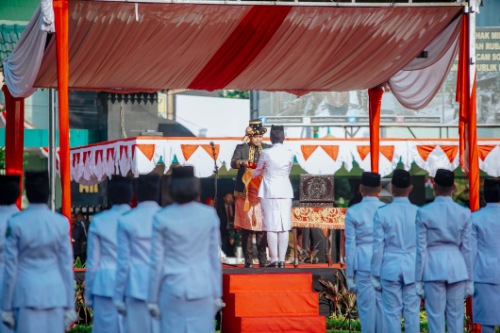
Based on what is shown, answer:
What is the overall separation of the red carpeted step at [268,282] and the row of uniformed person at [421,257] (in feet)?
5.26

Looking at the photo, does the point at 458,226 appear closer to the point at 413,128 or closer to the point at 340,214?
the point at 340,214

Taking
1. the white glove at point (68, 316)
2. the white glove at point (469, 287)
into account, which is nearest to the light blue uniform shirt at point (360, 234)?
the white glove at point (469, 287)

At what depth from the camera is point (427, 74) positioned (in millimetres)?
16156

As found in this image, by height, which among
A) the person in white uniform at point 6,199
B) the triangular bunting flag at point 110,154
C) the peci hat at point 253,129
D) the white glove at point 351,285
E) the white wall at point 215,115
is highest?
the white wall at point 215,115

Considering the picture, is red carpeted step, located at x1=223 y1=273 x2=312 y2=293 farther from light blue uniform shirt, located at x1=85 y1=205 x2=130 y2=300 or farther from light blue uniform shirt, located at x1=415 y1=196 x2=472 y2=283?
light blue uniform shirt, located at x1=85 y1=205 x2=130 y2=300

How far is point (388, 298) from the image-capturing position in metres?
11.2

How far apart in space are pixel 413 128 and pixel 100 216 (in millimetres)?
22847

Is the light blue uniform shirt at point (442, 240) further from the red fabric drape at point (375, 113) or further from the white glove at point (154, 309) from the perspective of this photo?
the red fabric drape at point (375, 113)

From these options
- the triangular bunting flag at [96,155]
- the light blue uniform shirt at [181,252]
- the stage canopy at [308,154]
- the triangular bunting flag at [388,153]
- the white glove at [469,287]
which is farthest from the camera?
the triangular bunting flag at [96,155]

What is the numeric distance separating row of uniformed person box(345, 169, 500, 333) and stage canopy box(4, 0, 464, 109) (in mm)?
2902

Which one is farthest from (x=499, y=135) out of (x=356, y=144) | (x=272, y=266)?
(x=272, y=266)

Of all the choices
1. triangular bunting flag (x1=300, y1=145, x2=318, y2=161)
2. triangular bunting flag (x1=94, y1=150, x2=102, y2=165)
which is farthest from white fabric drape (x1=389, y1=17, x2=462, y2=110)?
triangular bunting flag (x1=94, y1=150, x2=102, y2=165)

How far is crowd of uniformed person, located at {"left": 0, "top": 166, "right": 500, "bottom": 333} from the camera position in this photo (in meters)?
8.20

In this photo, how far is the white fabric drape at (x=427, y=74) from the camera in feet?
48.6
